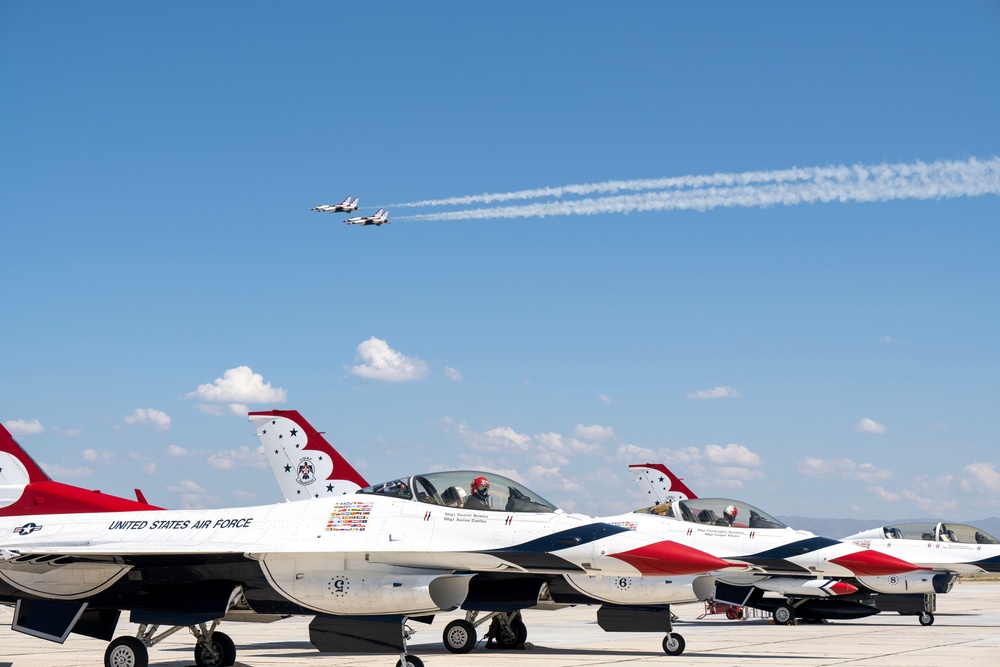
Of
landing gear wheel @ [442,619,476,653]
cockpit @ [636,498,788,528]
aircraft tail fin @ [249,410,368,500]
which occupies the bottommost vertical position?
landing gear wheel @ [442,619,476,653]

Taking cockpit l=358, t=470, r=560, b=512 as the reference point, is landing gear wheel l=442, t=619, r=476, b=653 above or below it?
below

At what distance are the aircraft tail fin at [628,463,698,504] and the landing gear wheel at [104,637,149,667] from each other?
2222 cm

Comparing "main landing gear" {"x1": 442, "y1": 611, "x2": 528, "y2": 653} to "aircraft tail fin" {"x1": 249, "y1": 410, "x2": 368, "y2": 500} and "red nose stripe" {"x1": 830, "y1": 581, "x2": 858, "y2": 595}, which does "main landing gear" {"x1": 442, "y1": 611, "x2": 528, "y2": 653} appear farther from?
"aircraft tail fin" {"x1": 249, "y1": 410, "x2": 368, "y2": 500}

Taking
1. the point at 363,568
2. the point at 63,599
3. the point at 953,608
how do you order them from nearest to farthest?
the point at 363,568, the point at 63,599, the point at 953,608

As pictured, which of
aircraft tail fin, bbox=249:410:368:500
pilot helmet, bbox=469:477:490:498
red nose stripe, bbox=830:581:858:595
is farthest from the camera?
aircraft tail fin, bbox=249:410:368:500

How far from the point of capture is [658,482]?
1341 inches

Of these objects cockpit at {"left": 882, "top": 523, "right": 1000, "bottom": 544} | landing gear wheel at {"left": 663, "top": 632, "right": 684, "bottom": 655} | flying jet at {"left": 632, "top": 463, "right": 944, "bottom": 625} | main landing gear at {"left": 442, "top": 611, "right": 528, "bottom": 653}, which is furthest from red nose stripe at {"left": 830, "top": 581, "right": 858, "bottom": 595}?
main landing gear at {"left": 442, "top": 611, "right": 528, "bottom": 653}

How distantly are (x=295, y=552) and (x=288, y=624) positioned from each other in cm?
1273

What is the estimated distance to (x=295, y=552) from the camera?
1257cm

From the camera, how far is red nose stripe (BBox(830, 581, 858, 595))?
70.5ft

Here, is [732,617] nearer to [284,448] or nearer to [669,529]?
[669,529]

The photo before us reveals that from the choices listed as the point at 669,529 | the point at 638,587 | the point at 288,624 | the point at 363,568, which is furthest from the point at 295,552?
the point at 288,624

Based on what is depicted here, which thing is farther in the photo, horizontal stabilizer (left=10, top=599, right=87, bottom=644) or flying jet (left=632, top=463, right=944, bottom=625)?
flying jet (left=632, top=463, right=944, bottom=625)

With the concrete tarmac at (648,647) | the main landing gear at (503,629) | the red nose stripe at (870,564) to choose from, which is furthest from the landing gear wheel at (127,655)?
the red nose stripe at (870,564)
